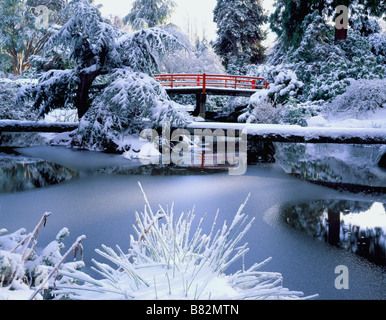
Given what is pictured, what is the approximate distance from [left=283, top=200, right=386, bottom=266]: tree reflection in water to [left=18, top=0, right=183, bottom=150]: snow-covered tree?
20.2 feet

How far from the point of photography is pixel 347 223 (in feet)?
14.2

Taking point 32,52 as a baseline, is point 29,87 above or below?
below

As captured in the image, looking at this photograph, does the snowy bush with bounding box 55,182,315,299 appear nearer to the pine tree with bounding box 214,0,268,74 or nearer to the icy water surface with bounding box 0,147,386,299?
the icy water surface with bounding box 0,147,386,299

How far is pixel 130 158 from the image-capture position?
952cm

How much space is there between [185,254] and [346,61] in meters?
16.5

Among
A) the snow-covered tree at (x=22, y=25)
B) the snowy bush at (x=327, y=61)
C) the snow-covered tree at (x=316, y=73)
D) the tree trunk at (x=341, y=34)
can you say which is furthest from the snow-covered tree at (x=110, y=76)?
the snow-covered tree at (x=22, y=25)

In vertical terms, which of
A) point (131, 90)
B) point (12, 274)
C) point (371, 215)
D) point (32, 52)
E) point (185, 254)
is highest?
point (32, 52)

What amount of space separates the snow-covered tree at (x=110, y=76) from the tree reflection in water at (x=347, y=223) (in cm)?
617

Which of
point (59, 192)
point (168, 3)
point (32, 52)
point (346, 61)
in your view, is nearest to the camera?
point (59, 192)

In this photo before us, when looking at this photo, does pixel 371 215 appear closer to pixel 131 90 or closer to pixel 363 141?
pixel 363 141

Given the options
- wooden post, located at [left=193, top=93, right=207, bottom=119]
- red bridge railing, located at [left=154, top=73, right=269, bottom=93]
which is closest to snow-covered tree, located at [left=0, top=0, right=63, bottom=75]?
red bridge railing, located at [left=154, top=73, right=269, bottom=93]

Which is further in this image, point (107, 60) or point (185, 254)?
point (107, 60)


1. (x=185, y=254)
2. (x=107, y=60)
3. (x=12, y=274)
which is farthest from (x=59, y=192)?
(x=107, y=60)

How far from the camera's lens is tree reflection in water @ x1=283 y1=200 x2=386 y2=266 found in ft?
11.7
